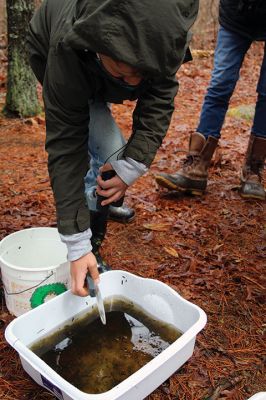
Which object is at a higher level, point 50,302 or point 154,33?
point 154,33

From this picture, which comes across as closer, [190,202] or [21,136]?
[190,202]

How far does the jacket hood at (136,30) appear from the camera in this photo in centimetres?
113

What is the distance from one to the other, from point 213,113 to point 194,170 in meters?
0.41

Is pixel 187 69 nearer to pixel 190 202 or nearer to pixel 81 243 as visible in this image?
pixel 190 202

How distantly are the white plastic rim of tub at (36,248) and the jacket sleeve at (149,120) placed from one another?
25.2 inches

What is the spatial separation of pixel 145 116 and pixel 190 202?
1296 mm

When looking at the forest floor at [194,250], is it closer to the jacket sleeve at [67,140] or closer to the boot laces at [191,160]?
the boot laces at [191,160]

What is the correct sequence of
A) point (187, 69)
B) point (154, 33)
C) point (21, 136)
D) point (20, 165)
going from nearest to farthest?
point (154, 33), point (20, 165), point (21, 136), point (187, 69)

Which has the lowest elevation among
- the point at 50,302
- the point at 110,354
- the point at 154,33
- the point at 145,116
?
the point at 110,354

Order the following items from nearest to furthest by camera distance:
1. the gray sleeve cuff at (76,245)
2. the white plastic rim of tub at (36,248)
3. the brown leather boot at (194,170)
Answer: the gray sleeve cuff at (76,245), the white plastic rim of tub at (36,248), the brown leather boot at (194,170)

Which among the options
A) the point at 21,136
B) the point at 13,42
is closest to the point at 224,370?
the point at 21,136

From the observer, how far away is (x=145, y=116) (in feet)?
5.98

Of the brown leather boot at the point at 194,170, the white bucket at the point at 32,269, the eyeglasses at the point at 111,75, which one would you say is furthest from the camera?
the brown leather boot at the point at 194,170

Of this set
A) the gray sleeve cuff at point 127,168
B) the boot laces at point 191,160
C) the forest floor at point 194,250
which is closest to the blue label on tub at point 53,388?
the forest floor at point 194,250
